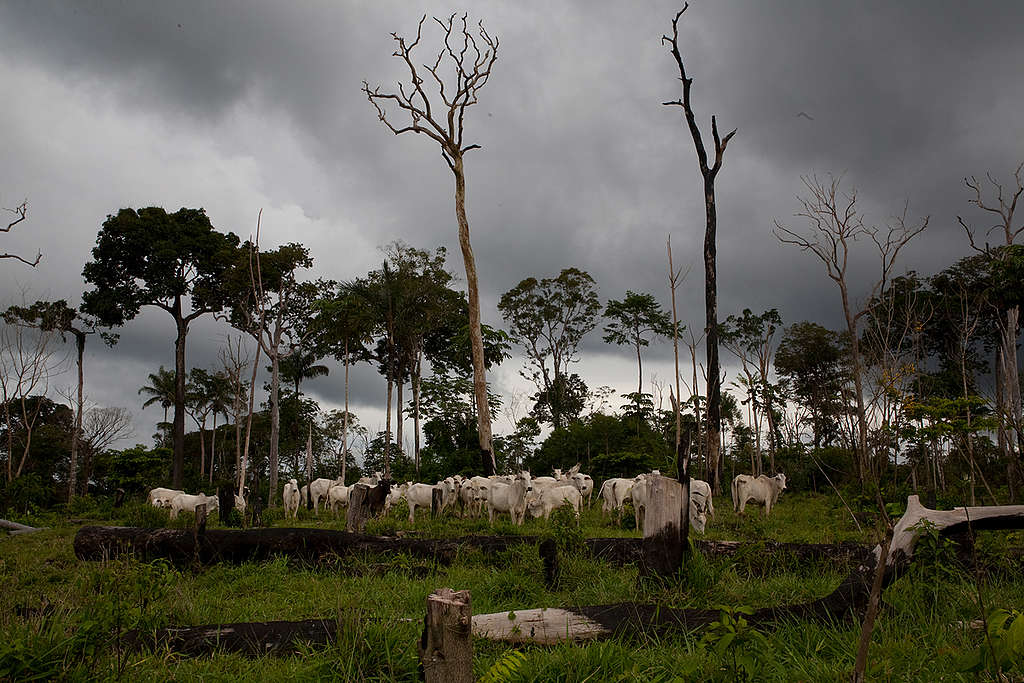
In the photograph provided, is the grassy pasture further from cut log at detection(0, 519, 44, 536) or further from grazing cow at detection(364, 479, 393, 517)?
cut log at detection(0, 519, 44, 536)

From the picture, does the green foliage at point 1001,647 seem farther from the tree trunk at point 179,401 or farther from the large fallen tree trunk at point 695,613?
the tree trunk at point 179,401

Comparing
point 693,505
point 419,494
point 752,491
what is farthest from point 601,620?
point 419,494

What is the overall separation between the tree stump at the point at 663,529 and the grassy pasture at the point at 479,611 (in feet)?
0.75

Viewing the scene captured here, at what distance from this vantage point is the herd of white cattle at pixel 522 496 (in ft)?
49.0

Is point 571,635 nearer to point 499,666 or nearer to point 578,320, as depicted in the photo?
point 499,666

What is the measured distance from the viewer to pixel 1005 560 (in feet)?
22.4

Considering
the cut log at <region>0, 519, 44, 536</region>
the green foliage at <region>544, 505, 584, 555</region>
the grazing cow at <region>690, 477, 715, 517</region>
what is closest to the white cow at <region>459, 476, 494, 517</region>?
the grazing cow at <region>690, 477, 715, 517</region>

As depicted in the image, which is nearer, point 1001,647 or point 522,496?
point 1001,647

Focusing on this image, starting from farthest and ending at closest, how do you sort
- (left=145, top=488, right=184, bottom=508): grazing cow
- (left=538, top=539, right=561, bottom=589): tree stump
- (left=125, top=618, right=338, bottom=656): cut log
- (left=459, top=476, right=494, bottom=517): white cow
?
(left=145, top=488, right=184, bottom=508): grazing cow → (left=459, top=476, right=494, bottom=517): white cow → (left=538, top=539, right=561, bottom=589): tree stump → (left=125, top=618, right=338, bottom=656): cut log

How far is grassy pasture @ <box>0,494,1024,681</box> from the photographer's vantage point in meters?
4.00

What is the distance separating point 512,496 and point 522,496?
0.27 meters

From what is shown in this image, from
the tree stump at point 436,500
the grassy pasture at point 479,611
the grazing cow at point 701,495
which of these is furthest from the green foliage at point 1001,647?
the tree stump at point 436,500

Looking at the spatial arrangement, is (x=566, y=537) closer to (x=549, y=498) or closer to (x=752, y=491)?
(x=549, y=498)

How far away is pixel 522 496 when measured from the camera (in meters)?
15.8
